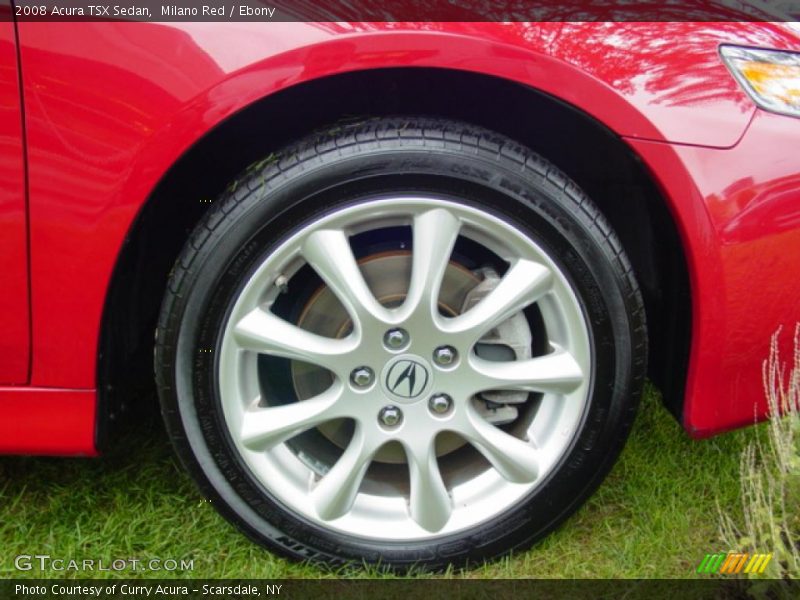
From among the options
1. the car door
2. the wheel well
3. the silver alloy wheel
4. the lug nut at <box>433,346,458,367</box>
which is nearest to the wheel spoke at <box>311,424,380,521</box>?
the silver alloy wheel

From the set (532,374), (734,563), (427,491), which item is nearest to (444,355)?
(532,374)

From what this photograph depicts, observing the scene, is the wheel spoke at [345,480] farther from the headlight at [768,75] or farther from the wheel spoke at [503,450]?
the headlight at [768,75]

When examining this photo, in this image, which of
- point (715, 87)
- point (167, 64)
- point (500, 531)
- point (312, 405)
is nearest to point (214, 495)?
point (312, 405)

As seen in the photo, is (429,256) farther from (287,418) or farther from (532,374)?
(287,418)

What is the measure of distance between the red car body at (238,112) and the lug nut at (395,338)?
0.51 m

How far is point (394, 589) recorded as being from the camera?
5.89 ft

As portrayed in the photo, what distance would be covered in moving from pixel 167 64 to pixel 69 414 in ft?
2.37

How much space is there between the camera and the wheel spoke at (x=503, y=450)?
5.80 feet

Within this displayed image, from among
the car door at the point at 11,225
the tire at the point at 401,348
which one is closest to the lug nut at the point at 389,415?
the tire at the point at 401,348

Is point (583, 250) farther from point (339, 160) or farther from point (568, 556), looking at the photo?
point (568, 556)

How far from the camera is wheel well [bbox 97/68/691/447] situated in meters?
1.70

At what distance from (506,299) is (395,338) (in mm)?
237

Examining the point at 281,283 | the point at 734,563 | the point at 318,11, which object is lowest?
the point at 734,563

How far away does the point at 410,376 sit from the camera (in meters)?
1.71
